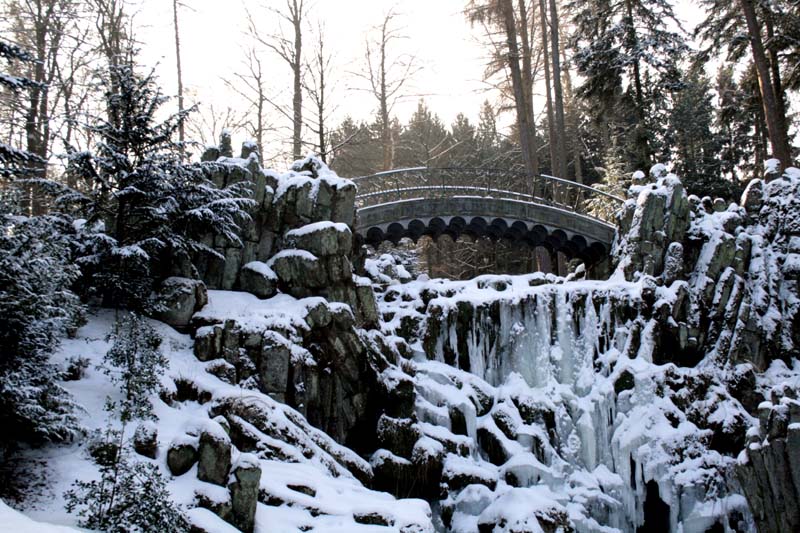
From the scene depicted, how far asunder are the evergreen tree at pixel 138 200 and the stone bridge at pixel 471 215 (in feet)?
17.3

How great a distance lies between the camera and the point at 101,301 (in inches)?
437

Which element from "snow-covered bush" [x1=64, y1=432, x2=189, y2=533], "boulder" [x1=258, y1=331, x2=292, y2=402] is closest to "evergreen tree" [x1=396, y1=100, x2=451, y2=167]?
"boulder" [x1=258, y1=331, x2=292, y2=402]

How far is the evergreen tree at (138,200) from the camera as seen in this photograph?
1043 centimetres

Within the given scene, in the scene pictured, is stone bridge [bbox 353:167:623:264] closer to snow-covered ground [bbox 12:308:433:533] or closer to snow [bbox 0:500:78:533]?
snow-covered ground [bbox 12:308:433:533]

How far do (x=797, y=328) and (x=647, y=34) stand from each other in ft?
36.7

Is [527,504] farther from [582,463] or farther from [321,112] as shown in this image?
[321,112]

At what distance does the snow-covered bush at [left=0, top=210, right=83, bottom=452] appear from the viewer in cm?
686

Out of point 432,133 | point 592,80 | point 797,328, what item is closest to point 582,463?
point 797,328

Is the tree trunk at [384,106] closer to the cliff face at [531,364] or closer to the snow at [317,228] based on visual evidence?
the cliff face at [531,364]

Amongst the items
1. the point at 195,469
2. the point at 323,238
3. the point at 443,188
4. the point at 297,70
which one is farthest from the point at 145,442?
the point at 297,70

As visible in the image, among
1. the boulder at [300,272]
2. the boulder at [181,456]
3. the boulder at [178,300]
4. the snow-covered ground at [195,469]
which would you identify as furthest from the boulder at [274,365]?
the boulder at [181,456]

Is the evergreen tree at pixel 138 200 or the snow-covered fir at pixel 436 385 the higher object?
the evergreen tree at pixel 138 200

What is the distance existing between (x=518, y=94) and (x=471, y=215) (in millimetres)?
5869

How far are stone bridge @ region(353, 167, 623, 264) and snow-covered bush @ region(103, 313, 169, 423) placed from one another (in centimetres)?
771
